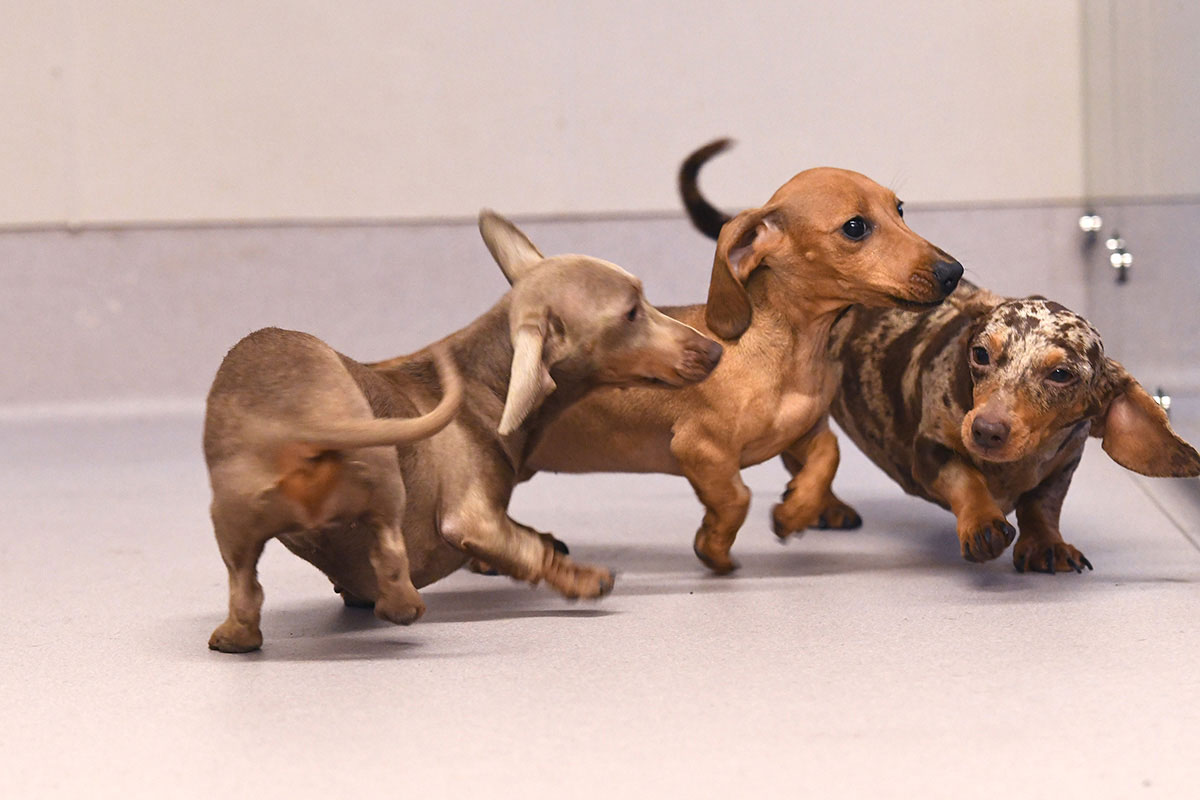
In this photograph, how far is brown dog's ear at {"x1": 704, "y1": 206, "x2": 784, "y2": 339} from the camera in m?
2.69

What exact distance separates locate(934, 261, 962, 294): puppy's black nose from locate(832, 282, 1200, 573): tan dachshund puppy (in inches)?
3.9

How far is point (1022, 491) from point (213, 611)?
152 centimetres

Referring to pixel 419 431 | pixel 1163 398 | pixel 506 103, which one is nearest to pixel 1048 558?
pixel 1163 398

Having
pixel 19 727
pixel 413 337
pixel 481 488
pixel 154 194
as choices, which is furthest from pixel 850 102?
pixel 19 727

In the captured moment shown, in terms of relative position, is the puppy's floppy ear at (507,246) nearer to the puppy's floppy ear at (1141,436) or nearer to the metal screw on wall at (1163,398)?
the puppy's floppy ear at (1141,436)

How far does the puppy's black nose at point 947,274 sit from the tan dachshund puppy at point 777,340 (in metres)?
0.05

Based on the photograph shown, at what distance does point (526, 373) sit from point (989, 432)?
0.80 metres

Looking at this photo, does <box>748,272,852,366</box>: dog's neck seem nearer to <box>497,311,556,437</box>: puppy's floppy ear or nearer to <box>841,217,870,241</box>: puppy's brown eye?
<box>841,217,870,241</box>: puppy's brown eye

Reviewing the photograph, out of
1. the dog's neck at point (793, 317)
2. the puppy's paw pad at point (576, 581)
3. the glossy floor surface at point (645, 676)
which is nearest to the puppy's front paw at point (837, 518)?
the glossy floor surface at point (645, 676)

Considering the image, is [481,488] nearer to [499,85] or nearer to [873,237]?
[873,237]

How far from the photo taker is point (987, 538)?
246 centimetres

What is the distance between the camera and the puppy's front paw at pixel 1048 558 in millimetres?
2682

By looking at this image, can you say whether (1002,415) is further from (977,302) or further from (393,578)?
(393,578)

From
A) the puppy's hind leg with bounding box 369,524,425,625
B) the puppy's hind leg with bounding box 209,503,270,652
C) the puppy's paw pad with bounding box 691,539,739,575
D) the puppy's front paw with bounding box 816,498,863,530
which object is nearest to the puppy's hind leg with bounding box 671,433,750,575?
the puppy's paw pad with bounding box 691,539,739,575
